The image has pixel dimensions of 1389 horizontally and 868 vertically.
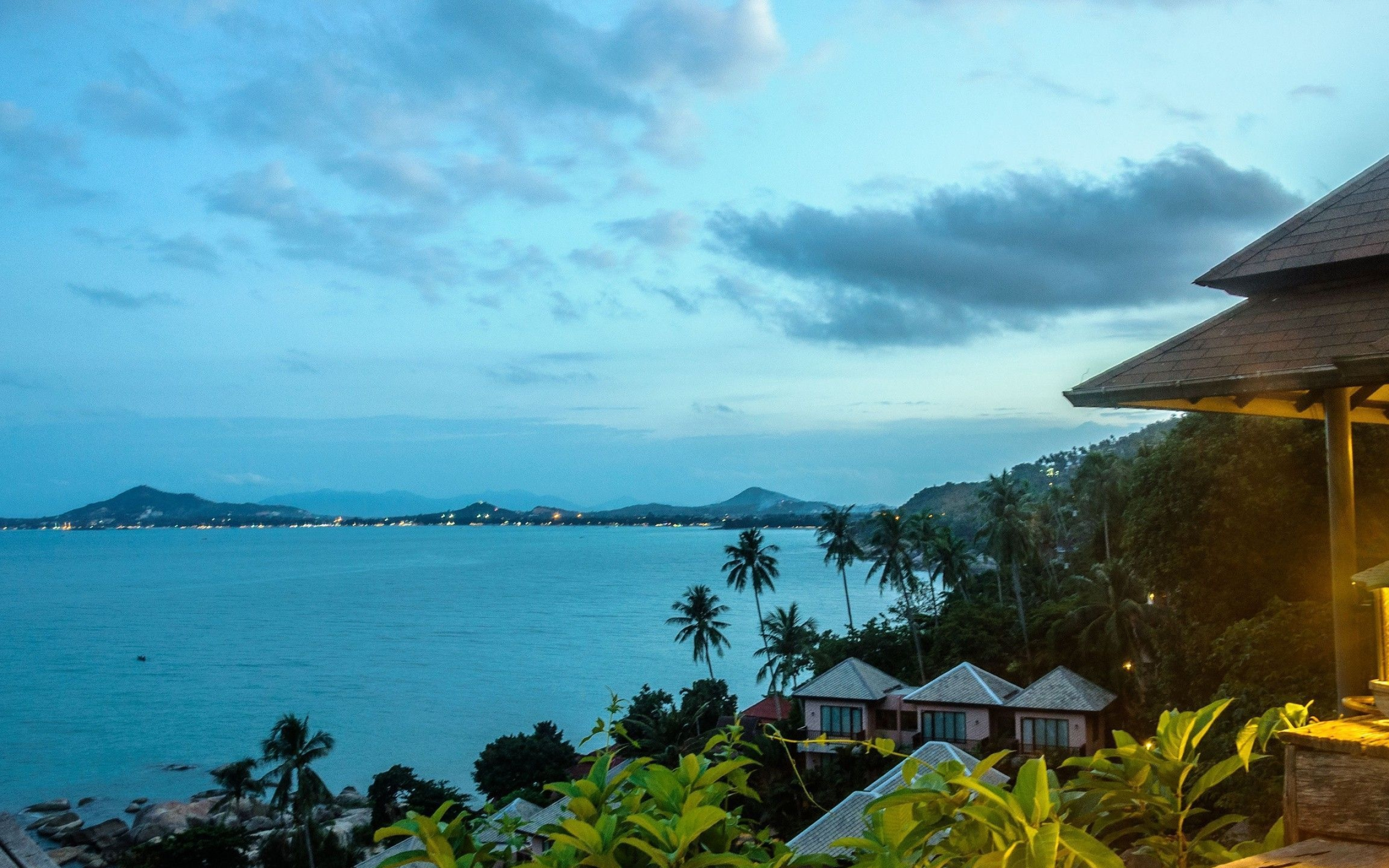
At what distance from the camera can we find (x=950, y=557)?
131 ft

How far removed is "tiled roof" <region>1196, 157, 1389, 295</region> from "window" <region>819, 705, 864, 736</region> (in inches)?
1091

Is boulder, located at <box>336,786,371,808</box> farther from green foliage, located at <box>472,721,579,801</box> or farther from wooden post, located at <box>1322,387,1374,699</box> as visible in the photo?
wooden post, located at <box>1322,387,1374,699</box>

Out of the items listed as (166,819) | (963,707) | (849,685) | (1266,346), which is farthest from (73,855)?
(1266,346)

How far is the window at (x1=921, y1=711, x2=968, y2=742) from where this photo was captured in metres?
28.3

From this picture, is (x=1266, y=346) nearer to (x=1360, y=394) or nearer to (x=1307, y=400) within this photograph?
(x=1307, y=400)

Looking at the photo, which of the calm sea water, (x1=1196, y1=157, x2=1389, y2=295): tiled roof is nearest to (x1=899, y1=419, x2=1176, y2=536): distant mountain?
the calm sea water

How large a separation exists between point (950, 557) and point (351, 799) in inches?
1024

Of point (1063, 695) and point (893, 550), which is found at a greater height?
point (893, 550)

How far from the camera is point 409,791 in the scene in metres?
32.1

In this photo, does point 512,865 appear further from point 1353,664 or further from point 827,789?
point 827,789

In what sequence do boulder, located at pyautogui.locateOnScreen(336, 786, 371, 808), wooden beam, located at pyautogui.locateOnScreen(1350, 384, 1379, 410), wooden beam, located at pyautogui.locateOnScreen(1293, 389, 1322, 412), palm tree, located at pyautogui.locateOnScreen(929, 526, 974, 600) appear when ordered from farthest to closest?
1. palm tree, located at pyautogui.locateOnScreen(929, 526, 974, 600)
2. boulder, located at pyautogui.locateOnScreen(336, 786, 371, 808)
3. wooden beam, located at pyautogui.locateOnScreen(1293, 389, 1322, 412)
4. wooden beam, located at pyautogui.locateOnScreen(1350, 384, 1379, 410)

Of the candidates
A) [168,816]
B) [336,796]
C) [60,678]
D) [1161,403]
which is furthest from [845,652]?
[60,678]

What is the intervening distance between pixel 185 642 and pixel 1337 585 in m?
81.7

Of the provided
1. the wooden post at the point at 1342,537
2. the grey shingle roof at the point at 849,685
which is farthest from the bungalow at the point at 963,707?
the wooden post at the point at 1342,537
